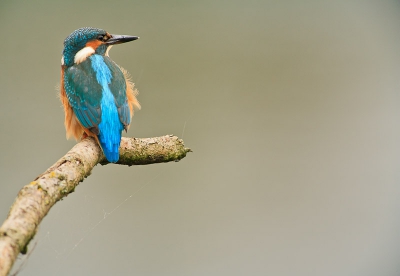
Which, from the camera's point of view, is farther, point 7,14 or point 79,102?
point 7,14

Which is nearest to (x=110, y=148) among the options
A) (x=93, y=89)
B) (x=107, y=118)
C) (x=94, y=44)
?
(x=107, y=118)

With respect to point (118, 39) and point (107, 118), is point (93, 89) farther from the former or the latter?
point (118, 39)

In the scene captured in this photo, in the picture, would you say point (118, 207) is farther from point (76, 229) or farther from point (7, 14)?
point (7, 14)

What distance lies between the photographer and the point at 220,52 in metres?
3.54

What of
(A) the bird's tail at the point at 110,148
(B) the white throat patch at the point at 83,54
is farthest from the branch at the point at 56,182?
(B) the white throat patch at the point at 83,54

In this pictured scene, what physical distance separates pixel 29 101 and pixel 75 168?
2065 mm

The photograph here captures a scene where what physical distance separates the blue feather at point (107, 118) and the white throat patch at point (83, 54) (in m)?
0.04

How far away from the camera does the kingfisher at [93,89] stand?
2094 mm

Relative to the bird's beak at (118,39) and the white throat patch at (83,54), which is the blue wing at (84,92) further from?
the bird's beak at (118,39)

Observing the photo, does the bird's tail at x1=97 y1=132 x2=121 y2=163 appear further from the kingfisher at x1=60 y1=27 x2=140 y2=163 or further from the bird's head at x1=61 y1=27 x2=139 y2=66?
the bird's head at x1=61 y1=27 x2=139 y2=66

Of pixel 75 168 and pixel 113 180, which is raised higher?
pixel 75 168

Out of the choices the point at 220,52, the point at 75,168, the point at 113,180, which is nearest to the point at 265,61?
the point at 220,52

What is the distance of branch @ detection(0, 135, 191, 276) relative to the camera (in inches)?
38.9

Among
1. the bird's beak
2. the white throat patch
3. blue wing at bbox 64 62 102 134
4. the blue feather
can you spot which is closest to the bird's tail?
the blue feather
